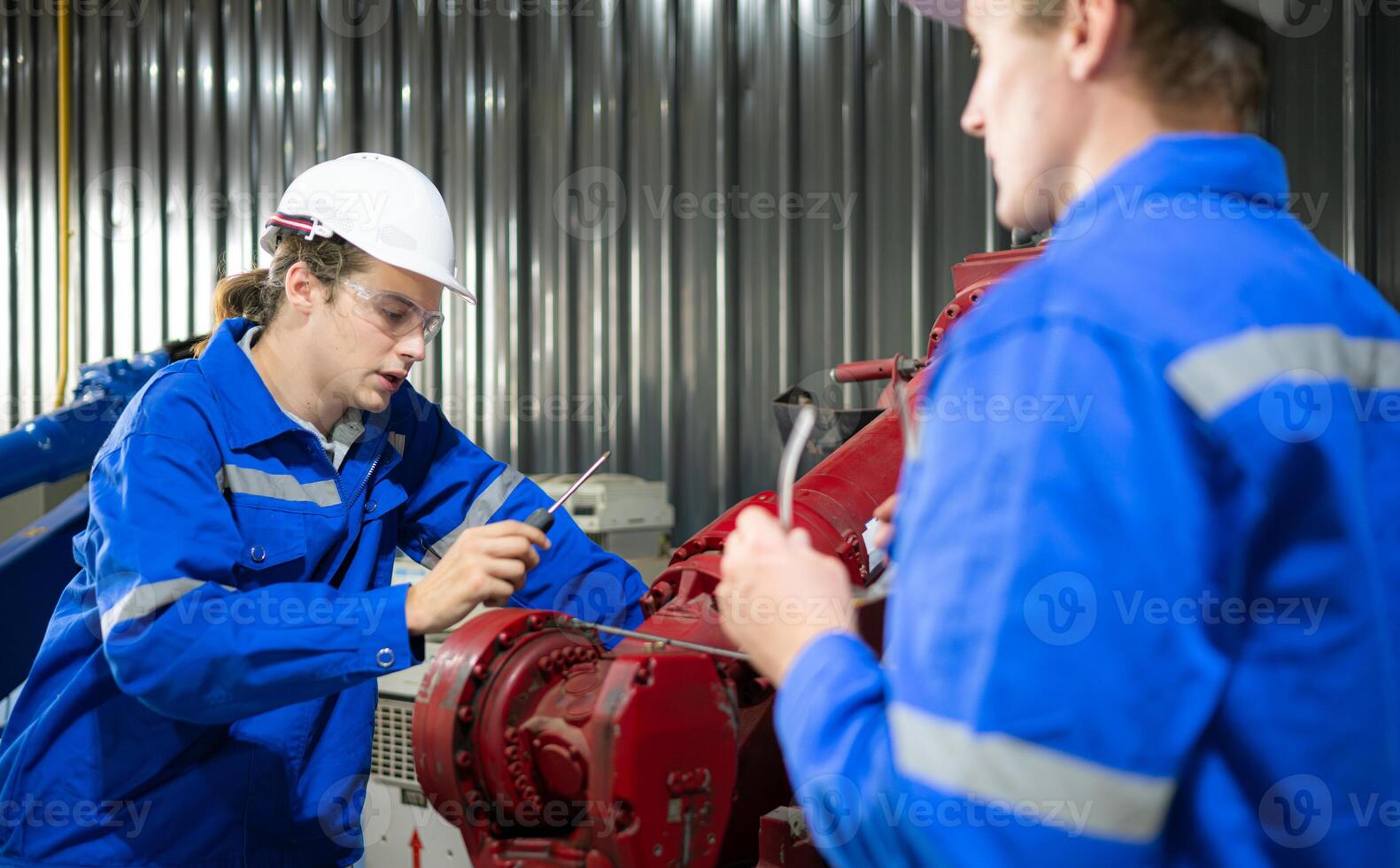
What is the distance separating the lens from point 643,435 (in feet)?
12.4

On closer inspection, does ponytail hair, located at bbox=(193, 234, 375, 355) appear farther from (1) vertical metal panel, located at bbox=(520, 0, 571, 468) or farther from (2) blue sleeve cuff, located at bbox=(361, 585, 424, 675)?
(1) vertical metal panel, located at bbox=(520, 0, 571, 468)

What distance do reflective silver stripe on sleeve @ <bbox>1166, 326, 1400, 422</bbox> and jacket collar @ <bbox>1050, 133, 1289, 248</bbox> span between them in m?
0.10

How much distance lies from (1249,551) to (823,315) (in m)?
2.91

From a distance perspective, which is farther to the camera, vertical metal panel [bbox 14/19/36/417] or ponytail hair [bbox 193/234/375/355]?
vertical metal panel [bbox 14/19/36/417]

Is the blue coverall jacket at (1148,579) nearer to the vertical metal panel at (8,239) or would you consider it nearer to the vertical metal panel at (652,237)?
the vertical metal panel at (652,237)

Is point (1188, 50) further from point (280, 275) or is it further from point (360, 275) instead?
point (280, 275)

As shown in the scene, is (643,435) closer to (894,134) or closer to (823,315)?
Answer: (823,315)

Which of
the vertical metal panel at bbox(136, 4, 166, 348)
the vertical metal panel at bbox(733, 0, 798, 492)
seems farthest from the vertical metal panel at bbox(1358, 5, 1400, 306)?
the vertical metal panel at bbox(136, 4, 166, 348)

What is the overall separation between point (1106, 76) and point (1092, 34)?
0.03m

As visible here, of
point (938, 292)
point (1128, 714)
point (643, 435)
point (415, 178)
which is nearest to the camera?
point (1128, 714)

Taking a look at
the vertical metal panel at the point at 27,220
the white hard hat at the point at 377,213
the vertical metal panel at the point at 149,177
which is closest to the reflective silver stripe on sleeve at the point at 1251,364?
the white hard hat at the point at 377,213

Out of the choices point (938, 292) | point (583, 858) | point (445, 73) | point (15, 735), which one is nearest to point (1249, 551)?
point (583, 858)

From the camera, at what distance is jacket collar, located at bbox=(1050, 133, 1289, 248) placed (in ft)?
2.14

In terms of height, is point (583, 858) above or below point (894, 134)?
below
